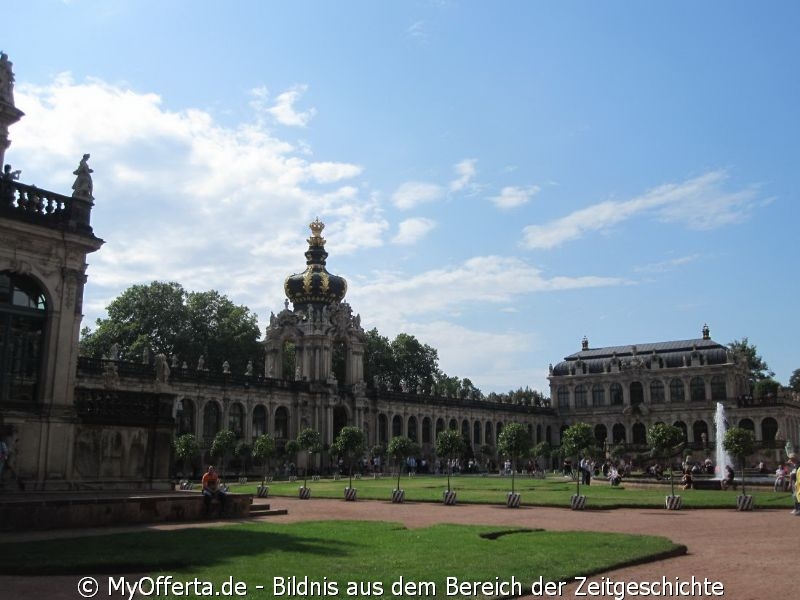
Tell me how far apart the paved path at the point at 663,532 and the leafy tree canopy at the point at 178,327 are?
5075 cm

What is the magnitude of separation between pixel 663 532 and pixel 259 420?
169ft

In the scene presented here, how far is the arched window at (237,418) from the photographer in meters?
65.6

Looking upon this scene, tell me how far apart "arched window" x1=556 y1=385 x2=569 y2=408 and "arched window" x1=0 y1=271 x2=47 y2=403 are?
9649cm

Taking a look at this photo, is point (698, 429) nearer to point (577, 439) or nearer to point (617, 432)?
point (617, 432)

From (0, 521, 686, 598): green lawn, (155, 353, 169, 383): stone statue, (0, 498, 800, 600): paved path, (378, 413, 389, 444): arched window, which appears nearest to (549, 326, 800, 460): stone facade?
(378, 413, 389, 444): arched window

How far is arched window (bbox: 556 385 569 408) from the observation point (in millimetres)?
111938

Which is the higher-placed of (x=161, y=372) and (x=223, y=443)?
(x=161, y=372)

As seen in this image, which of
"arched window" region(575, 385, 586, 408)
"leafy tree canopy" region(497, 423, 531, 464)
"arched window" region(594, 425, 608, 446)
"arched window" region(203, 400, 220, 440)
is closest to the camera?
"leafy tree canopy" region(497, 423, 531, 464)

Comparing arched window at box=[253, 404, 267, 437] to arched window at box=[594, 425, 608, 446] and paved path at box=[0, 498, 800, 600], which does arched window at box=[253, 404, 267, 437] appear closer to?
paved path at box=[0, 498, 800, 600]

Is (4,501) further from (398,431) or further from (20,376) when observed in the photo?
(398,431)

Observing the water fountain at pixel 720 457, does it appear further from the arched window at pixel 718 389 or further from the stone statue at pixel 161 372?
the arched window at pixel 718 389

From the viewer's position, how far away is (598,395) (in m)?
109

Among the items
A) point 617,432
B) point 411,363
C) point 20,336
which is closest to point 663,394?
point 617,432

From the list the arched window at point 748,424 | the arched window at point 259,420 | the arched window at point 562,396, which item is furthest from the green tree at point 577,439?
the arched window at point 562,396
